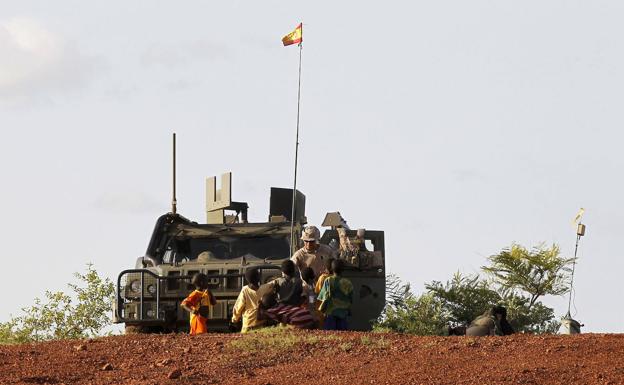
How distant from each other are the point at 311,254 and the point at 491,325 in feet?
7.93

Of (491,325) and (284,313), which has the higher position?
(284,313)

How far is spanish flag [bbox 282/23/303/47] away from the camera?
21.4 metres

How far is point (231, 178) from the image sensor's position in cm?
2009

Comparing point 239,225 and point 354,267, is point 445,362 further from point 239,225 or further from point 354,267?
point 239,225

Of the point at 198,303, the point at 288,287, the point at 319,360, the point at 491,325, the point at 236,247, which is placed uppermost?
the point at 236,247

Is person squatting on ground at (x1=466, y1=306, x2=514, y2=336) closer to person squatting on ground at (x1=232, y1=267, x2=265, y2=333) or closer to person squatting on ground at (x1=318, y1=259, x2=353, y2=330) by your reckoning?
person squatting on ground at (x1=318, y1=259, x2=353, y2=330)

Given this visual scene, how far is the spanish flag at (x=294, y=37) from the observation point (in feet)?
70.3

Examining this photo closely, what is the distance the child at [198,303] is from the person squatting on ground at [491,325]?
9.96 feet

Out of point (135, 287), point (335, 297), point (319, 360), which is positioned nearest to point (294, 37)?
point (135, 287)

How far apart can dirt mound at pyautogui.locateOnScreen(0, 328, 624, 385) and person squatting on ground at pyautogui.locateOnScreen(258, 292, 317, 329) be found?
0.79 metres

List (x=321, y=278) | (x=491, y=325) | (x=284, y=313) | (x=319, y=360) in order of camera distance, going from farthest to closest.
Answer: (x=321, y=278), (x=491, y=325), (x=284, y=313), (x=319, y=360)

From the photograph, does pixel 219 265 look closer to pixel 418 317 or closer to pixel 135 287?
pixel 135 287

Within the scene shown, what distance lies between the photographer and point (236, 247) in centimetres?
1917

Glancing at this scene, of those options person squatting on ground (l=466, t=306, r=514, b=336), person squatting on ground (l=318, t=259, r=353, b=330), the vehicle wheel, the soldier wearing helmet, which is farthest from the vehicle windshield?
person squatting on ground (l=466, t=306, r=514, b=336)
